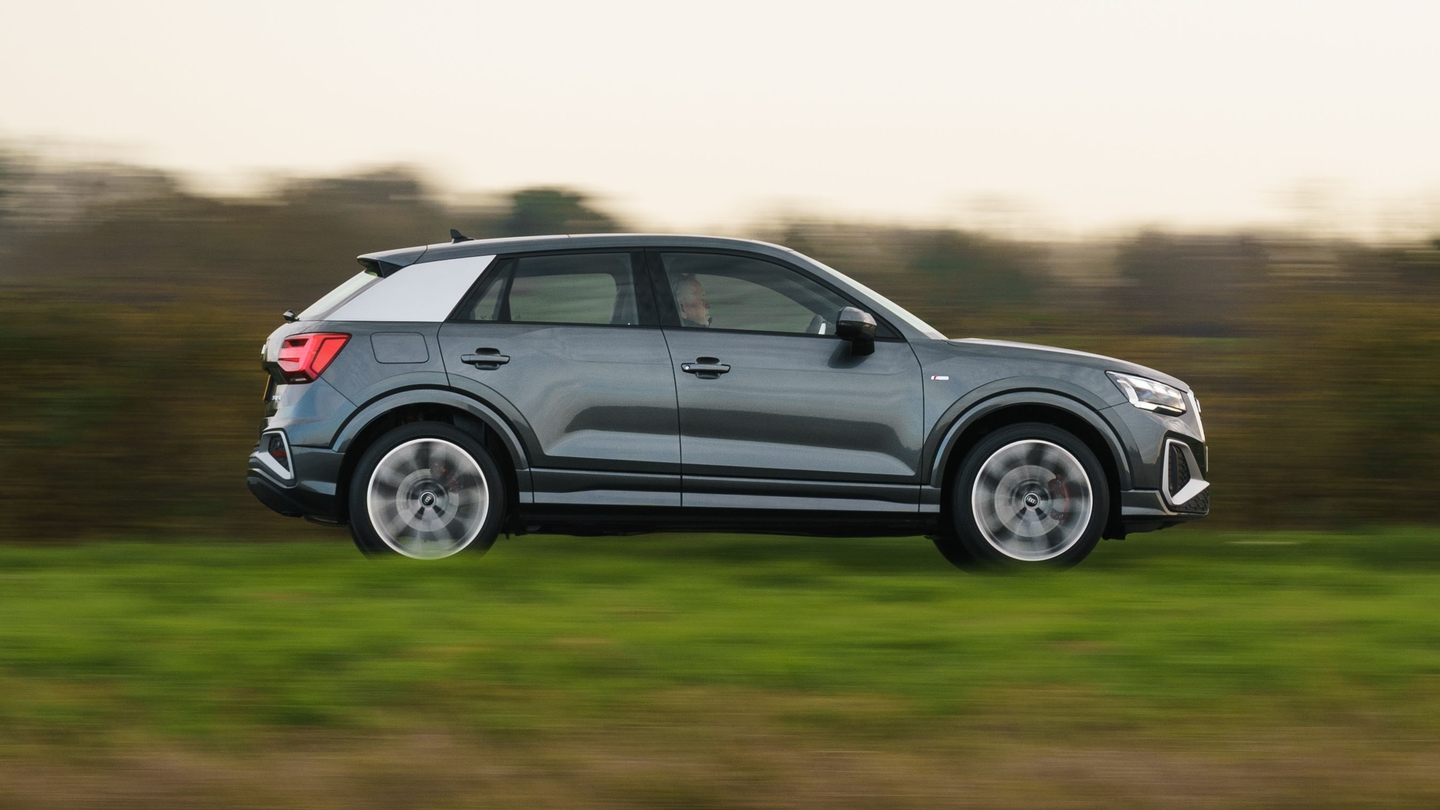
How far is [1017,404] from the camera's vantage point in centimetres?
728

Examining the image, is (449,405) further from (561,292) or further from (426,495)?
(561,292)

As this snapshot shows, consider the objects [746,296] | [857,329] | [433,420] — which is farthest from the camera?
[746,296]

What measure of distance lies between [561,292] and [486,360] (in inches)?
19.4

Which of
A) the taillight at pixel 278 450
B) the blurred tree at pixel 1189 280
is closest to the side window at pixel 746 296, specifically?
the taillight at pixel 278 450

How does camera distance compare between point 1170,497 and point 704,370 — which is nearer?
point 704,370

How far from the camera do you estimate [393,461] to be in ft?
23.7

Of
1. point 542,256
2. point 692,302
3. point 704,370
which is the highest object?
point 542,256

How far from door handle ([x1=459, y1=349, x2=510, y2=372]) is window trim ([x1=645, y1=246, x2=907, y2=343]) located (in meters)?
0.78

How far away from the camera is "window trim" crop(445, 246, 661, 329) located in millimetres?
7309

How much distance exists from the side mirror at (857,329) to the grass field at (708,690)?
1084 millimetres

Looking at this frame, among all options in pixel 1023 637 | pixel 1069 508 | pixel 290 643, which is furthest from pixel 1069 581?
pixel 290 643

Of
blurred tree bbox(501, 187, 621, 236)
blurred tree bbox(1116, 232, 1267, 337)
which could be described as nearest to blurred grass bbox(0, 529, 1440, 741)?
blurred tree bbox(1116, 232, 1267, 337)

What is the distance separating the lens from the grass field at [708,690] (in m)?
3.78

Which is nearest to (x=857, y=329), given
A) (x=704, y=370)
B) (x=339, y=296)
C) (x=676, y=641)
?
(x=704, y=370)
